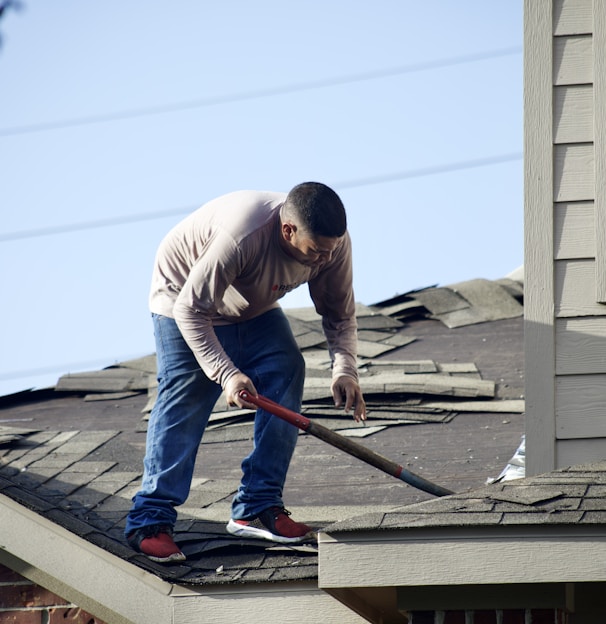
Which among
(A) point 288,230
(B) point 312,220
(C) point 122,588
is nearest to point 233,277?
(A) point 288,230

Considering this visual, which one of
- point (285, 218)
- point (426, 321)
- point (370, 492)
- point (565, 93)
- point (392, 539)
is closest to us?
point (392, 539)

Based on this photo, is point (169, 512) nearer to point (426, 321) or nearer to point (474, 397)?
point (474, 397)

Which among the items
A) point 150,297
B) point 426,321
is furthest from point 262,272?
point 426,321

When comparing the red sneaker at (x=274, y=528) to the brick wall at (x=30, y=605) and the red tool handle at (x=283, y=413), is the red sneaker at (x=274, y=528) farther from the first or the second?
the brick wall at (x=30, y=605)

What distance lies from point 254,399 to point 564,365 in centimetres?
127

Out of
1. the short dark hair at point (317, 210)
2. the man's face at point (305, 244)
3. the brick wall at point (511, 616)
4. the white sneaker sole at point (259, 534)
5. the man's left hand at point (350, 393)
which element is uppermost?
the short dark hair at point (317, 210)

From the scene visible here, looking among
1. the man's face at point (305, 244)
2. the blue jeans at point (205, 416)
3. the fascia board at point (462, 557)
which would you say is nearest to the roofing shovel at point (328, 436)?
the blue jeans at point (205, 416)

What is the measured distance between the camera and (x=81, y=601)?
4375 mm

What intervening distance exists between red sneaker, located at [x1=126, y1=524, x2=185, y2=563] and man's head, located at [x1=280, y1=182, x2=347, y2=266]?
1212 millimetres

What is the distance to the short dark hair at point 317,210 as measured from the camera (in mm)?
4199

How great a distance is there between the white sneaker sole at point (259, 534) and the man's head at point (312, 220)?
43.4 inches

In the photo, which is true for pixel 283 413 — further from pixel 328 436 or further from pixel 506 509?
pixel 506 509

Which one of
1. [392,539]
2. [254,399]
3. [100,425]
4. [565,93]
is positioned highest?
[565,93]

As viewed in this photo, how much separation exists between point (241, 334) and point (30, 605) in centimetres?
140
